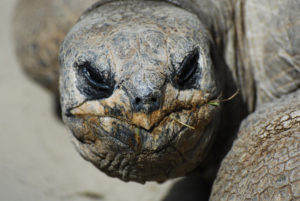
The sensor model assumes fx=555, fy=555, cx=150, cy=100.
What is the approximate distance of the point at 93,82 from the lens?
2416 mm

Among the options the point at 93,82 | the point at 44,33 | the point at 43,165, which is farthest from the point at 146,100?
the point at 44,33

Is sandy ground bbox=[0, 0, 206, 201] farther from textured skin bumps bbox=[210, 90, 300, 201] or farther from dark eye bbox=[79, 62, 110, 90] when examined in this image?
dark eye bbox=[79, 62, 110, 90]

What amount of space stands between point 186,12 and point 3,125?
2085 millimetres

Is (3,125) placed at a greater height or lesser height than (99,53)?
lesser

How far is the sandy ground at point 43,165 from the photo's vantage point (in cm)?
356

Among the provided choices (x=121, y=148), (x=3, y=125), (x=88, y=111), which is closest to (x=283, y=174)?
(x=121, y=148)

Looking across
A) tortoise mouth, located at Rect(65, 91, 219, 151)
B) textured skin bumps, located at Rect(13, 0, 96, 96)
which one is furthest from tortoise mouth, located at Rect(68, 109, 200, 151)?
textured skin bumps, located at Rect(13, 0, 96, 96)

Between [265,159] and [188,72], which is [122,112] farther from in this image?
[265,159]

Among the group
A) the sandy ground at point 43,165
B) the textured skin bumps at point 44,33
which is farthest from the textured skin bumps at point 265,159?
the textured skin bumps at point 44,33

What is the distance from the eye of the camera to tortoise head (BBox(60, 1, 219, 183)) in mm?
2318

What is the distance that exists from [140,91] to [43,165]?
6.28 ft

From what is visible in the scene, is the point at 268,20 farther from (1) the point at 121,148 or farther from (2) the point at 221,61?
(1) the point at 121,148

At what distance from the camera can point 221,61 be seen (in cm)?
296

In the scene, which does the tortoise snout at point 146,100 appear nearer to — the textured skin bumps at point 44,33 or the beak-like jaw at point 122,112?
the beak-like jaw at point 122,112
